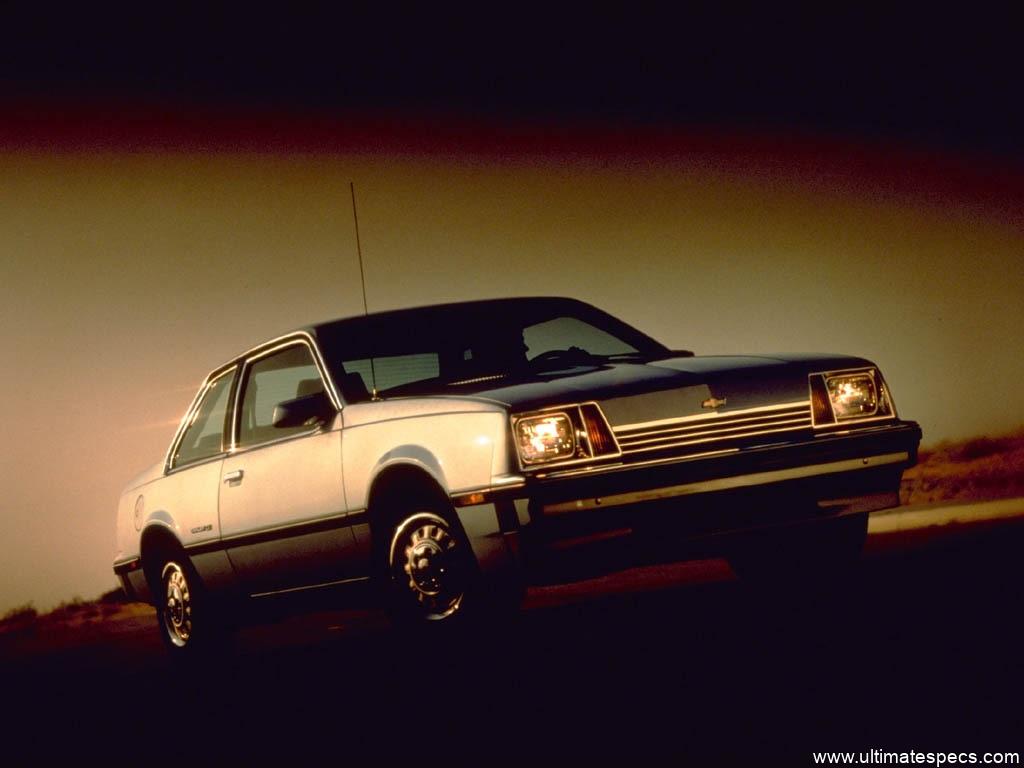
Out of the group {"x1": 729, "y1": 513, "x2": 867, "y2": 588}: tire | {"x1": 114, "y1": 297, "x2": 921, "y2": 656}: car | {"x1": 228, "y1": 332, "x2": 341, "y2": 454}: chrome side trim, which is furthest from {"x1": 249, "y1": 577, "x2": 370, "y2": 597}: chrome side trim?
{"x1": 729, "y1": 513, "x2": 867, "y2": 588}: tire

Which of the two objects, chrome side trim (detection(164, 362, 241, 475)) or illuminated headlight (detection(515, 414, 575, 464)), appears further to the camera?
chrome side trim (detection(164, 362, 241, 475))

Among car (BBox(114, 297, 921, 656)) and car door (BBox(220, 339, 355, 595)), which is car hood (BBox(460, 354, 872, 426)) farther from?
car door (BBox(220, 339, 355, 595))

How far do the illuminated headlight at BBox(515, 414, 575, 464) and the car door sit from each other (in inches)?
50.9

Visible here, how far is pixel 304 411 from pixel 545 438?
1.61 meters

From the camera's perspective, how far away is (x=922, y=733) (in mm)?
4320

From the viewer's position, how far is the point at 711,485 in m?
6.88

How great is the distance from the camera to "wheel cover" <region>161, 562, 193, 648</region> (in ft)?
31.9

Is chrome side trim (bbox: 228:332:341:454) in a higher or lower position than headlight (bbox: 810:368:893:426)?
higher

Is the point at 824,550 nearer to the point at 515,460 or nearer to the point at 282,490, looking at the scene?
the point at 515,460

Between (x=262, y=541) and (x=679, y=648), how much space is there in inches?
110

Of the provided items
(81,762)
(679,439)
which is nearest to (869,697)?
(679,439)

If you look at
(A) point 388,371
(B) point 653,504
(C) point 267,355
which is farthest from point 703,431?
(C) point 267,355

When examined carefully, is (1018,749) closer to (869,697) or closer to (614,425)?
(869,697)

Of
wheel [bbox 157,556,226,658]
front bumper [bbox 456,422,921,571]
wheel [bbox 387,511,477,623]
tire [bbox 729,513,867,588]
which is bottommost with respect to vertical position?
wheel [bbox 157,556,226,658]
